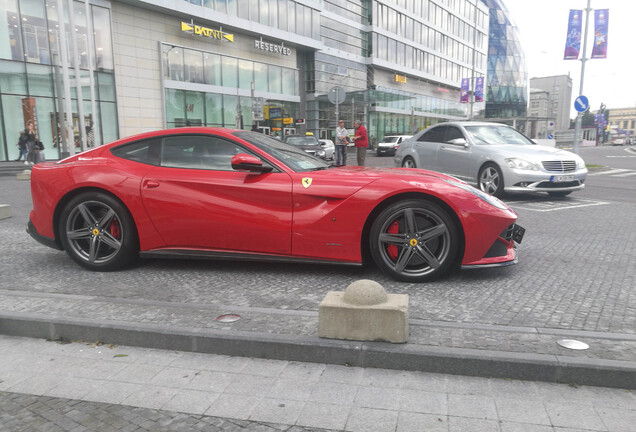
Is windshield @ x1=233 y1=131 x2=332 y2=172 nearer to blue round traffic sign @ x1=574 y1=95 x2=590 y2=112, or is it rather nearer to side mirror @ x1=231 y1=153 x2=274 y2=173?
side mirror @ x1=231 y1=153 x2=274 y2=173

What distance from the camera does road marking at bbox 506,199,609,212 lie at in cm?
837

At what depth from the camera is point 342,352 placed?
2.73 m

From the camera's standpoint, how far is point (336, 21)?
4503 centimetres

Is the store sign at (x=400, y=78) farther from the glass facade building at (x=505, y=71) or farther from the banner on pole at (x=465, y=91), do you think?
the glass facade building at (x=505, y=71)

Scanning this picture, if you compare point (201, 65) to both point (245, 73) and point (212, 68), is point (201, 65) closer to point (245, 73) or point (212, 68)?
point (212, 68)

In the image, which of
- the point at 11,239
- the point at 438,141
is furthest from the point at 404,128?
the point at 11,239

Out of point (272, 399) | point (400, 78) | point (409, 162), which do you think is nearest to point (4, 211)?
point (272, 399)

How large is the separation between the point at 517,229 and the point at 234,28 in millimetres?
33021

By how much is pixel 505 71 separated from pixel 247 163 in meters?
92.9

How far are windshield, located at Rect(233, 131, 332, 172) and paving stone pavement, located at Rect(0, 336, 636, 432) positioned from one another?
1.99 metres

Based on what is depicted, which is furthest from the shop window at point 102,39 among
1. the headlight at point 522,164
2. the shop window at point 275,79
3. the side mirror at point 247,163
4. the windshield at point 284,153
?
the side mirror at point 247,163

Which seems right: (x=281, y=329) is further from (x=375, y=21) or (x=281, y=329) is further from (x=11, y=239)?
(x=375, y=21)

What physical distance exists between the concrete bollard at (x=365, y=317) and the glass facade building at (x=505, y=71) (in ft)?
300

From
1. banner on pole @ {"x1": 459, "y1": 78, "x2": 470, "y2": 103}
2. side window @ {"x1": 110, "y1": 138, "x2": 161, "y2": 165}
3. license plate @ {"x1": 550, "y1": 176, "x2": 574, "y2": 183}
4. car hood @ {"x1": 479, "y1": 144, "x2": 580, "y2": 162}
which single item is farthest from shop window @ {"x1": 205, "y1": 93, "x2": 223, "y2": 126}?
banner on pole @ {"x1": 459, "y1": 78, "x2": 470, "y2": 103}
